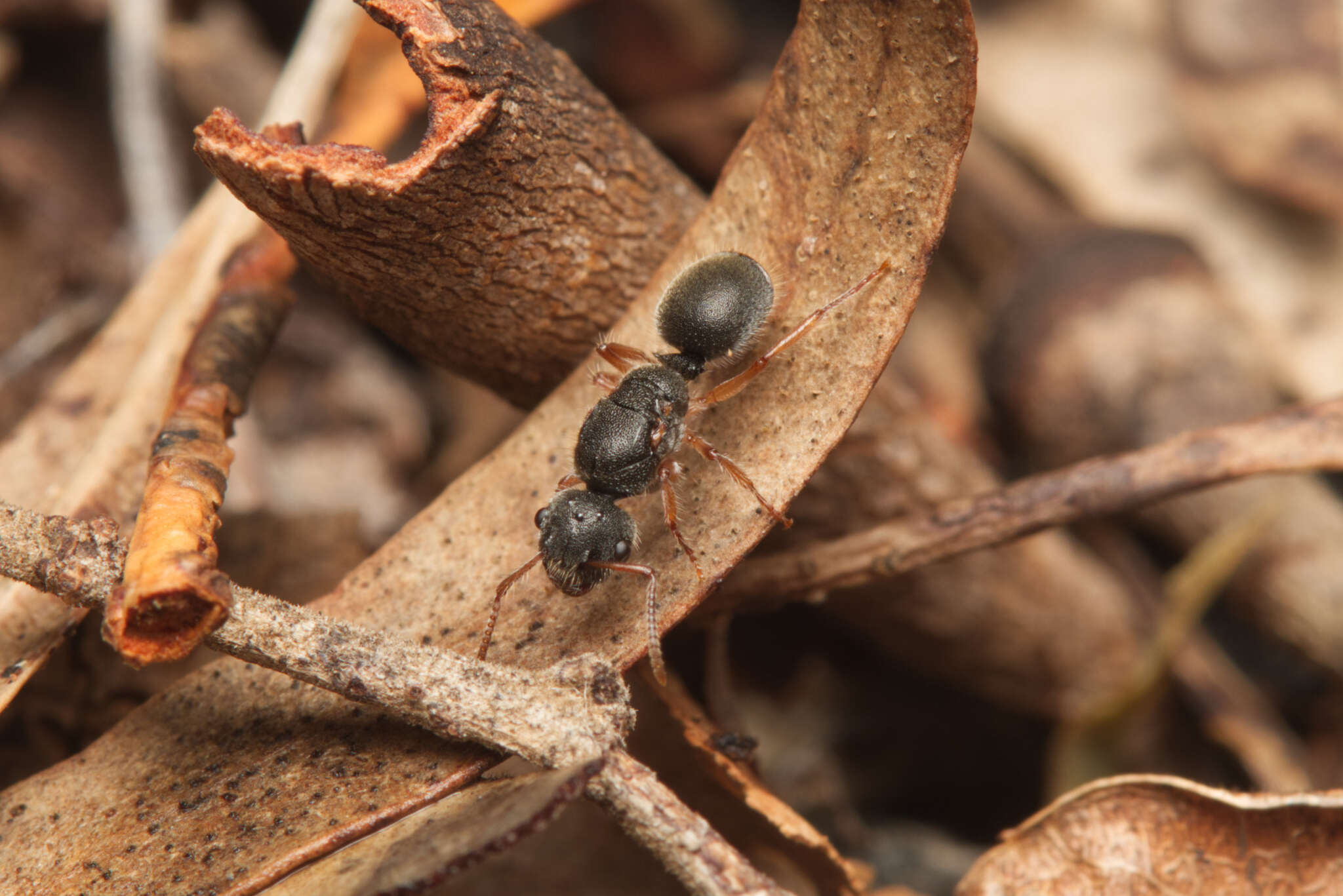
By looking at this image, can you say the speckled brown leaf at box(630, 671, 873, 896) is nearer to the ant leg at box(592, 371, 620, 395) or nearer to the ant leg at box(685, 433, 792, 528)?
the ant leg at box(685, 433, 792, 528)

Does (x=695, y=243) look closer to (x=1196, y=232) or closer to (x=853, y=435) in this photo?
(x=853, y=435)

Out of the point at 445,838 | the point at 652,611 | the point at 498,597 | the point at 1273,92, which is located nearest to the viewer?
the point at 445,838

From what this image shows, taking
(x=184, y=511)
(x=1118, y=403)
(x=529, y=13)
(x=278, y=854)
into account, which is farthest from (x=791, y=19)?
(x=278, y=854)

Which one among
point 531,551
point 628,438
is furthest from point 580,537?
point 628,438

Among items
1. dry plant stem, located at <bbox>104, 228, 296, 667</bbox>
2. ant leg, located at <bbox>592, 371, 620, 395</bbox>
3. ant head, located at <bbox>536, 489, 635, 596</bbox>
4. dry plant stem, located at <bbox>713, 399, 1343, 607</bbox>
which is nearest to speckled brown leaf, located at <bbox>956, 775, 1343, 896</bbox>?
dry plant stem, located at <bbox>713, 399, 1343, 607</bbox>

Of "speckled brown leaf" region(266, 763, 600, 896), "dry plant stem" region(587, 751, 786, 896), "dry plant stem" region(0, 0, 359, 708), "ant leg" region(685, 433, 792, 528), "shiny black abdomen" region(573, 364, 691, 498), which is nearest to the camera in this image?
"speckled brown leaf" region(266, 763, 600, 896)

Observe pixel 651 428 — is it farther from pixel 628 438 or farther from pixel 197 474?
pixel 197 474
